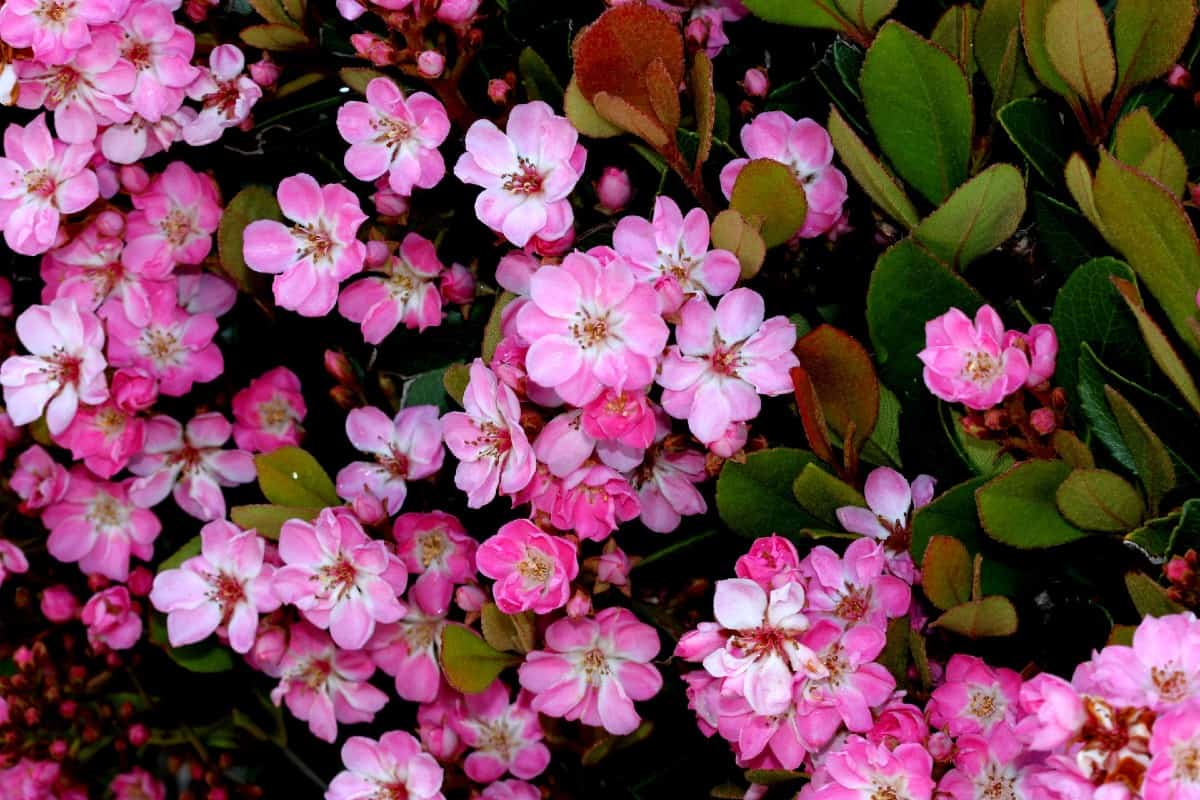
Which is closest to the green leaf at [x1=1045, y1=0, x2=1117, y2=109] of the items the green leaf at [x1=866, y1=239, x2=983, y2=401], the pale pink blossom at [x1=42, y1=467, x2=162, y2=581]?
the green leaf at [x1=866, y1=239, x2=983, y2=401]

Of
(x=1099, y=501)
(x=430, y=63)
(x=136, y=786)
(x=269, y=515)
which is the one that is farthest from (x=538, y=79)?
(x=136, y=786)

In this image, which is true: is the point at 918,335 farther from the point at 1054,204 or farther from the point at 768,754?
the point at 768,754

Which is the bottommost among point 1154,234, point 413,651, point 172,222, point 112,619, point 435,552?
point 112,619

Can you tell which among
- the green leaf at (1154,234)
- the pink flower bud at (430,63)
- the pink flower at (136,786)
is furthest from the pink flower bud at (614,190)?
the pink flower at (136,786)

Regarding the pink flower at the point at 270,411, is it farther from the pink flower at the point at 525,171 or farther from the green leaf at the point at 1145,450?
the green leaf at the point at 1145,450

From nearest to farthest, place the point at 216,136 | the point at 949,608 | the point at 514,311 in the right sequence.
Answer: the point at 949,608
the point at 514,311
the point at 216,136

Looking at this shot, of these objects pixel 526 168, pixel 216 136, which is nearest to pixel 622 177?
pixel 526 168

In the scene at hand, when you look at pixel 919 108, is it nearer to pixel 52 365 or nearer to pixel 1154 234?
pixel 1154 234
